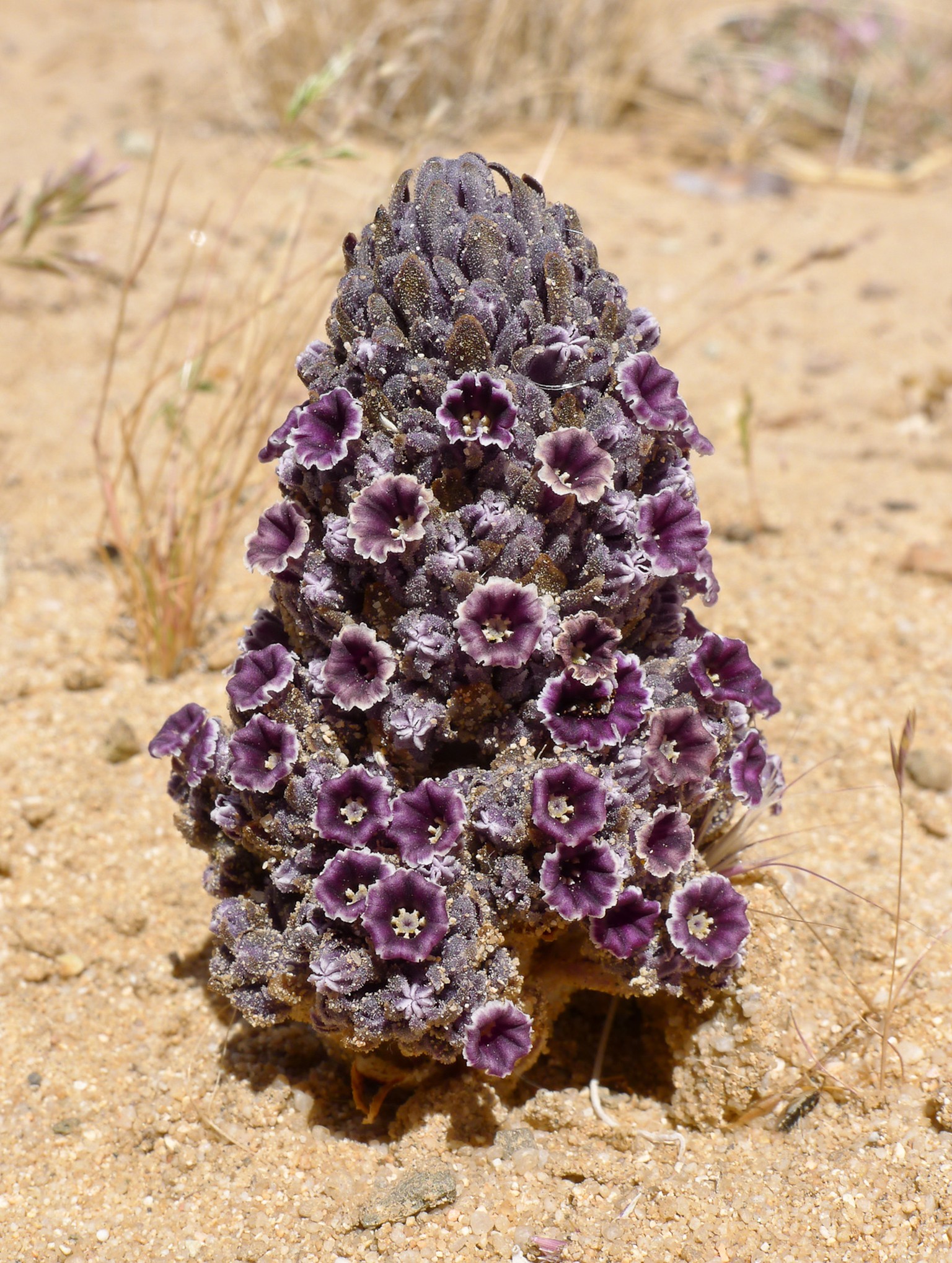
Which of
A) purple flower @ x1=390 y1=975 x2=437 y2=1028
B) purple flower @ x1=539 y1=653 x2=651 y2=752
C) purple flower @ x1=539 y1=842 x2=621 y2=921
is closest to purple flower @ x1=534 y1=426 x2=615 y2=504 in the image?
purple flower @ x1=539 y1=653 x2=651 y2=752

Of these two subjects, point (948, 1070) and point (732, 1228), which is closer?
point (732, 1228)

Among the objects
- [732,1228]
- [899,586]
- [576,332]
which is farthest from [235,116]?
[732,1228]

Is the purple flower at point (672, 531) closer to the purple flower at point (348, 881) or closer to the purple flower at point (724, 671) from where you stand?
the purple flower at point (724, 671)

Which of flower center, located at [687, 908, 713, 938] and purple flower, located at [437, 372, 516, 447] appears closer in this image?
purple flower, located at [437, 372, 516, 447]

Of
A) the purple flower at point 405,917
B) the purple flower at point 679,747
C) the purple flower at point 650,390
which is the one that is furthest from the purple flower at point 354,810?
the purple flower at point 650,390

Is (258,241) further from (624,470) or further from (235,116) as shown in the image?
(624,470)

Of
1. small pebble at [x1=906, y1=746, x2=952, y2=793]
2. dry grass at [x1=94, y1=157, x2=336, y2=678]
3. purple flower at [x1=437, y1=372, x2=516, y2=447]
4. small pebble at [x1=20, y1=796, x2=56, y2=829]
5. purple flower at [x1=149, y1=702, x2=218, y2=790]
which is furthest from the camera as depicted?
dry grass at [x1=94, y1=157, x2=336, y2=678]

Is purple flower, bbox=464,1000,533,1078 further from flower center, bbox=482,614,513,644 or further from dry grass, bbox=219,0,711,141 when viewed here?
dry grass, bbox=219,0,711,141
